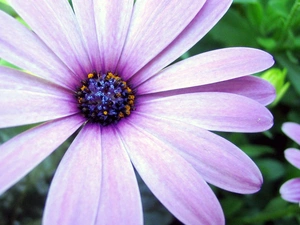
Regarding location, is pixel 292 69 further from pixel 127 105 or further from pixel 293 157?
pixel 127 105

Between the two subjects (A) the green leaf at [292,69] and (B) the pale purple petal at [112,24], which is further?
(A) the green leaf at [292,69]

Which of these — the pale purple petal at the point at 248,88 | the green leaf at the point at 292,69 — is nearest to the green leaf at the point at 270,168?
the green leaf at the point at 292,69

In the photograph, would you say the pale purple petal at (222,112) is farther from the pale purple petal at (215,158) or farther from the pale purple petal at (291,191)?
the pale purple petal at (291,191)

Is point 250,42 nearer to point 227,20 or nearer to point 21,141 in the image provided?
point 227,20

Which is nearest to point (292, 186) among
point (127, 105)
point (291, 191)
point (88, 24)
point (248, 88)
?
point (291, 191)

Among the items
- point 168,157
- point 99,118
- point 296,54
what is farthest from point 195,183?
point 296,54

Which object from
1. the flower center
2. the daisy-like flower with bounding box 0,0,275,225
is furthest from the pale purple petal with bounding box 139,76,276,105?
the flower center

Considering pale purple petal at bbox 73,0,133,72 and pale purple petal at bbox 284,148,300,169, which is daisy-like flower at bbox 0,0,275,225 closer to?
pale purple petal at bbox 73,0,133,72
